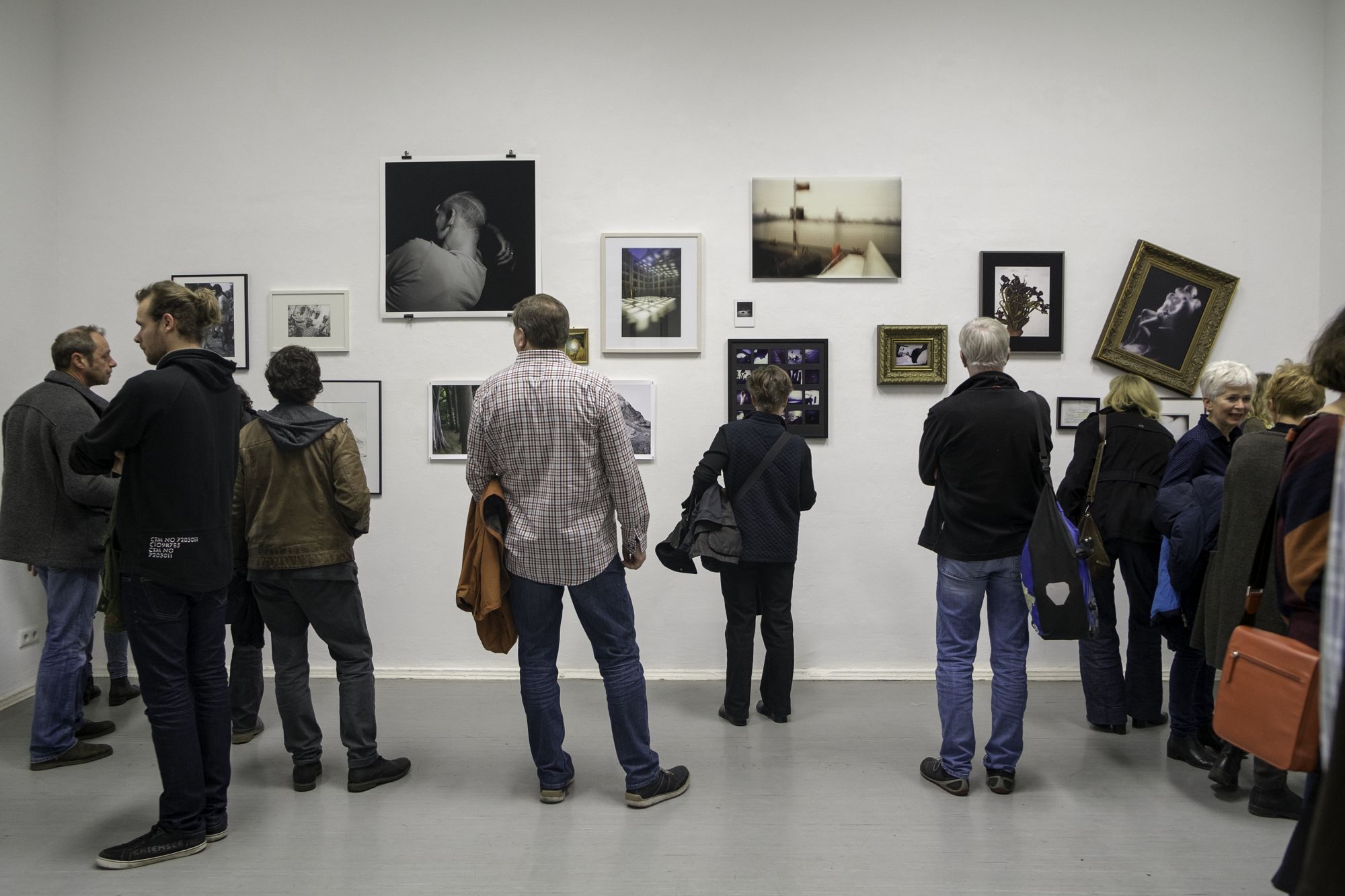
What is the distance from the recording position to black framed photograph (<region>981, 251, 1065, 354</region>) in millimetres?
4930

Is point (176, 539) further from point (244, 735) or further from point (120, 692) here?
point (120, 692)

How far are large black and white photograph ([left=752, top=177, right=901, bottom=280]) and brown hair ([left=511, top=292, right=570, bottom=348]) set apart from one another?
1.98 m

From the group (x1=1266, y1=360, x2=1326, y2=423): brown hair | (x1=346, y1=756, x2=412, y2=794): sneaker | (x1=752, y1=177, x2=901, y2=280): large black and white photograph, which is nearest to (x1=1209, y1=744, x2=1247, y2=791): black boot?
(x1=1266, y1=360, x2=1326, y2=423): brown hair

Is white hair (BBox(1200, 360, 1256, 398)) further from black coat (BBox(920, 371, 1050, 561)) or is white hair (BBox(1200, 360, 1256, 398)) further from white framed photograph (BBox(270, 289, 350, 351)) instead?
white framed photograph (BBox(270, 289, 350, 351))

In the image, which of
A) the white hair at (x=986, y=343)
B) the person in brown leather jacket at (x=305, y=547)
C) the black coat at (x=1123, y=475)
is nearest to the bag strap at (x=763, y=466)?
the white hair at (x=986, y=343)

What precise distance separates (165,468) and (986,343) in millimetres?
2870

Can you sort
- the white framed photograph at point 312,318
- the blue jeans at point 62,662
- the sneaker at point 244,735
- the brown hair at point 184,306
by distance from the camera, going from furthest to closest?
the white framed photograph at point 312,318 → the sneaker at point 244,735 → the blue jeans at point 62,662 → the brown hair at point 184,306

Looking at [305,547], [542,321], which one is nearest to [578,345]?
[542,321]

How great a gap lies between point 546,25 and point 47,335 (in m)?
3.19

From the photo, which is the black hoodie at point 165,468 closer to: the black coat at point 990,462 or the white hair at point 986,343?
the black coat at point 990,462

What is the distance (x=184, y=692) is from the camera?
9.79 feet

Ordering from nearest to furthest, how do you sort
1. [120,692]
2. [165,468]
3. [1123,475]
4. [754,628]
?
[165,468] → [1123,475] → [754,628] → [120,692]

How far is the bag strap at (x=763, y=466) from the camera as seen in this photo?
4.18m

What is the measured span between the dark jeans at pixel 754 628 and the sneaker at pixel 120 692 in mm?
3022
